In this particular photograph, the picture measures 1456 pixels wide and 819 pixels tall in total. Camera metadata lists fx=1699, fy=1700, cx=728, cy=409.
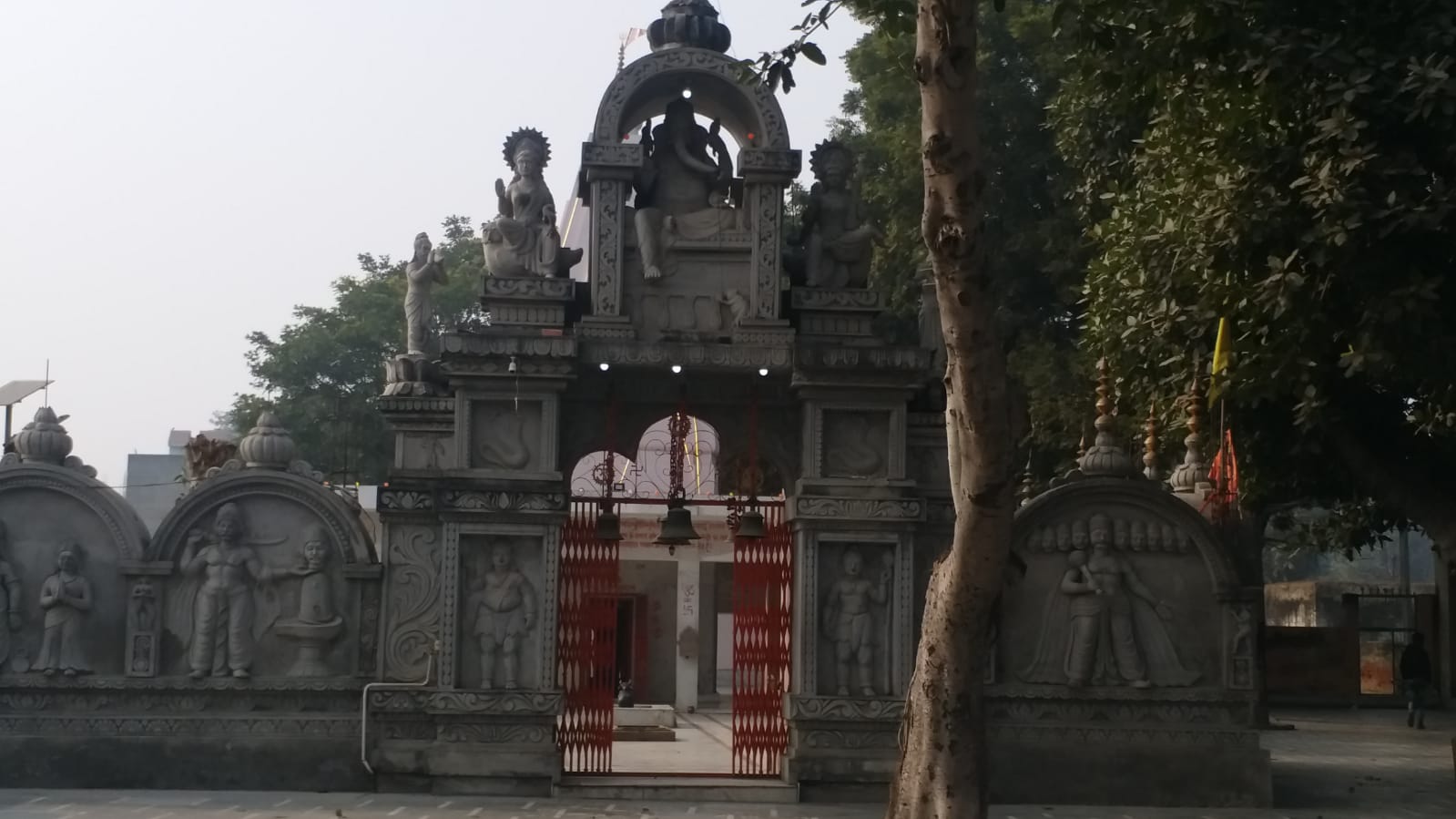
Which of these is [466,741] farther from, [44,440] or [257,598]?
[44,440]

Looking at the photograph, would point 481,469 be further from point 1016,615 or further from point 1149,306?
point 1149,306

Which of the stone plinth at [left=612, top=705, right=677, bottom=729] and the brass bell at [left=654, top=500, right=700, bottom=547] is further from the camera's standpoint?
the stone plinth at [left=612, top=705, right=677, bottom=729]

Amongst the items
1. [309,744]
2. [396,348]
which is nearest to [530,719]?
[309,744]

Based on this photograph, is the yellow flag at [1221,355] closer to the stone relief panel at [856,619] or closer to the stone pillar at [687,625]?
the stone relief panel at [856,619]

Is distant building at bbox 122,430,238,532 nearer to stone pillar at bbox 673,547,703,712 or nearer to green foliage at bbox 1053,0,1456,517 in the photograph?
stone pillar at bbox 673,547,703,712

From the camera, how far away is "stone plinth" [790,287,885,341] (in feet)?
47.4

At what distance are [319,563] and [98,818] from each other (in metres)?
2.68

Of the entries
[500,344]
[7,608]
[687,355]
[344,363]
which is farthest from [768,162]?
[344,363]

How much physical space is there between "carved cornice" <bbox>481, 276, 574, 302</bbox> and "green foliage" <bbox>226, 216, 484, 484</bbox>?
68.9ft

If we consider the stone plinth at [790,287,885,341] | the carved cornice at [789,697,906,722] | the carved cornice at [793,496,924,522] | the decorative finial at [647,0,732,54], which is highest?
the decorative finial at [647,0,732,54]

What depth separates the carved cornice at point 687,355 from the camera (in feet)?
45.8

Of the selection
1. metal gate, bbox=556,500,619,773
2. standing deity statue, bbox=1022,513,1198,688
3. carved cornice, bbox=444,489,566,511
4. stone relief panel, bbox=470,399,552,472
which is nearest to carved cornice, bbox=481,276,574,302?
stone relief panel, bbox=470,399,552,472

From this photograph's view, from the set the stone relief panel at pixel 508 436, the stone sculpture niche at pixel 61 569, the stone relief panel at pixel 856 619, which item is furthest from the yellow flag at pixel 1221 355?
the stone sculpture niche at pixel 61 569

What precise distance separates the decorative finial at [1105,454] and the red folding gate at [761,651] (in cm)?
264
